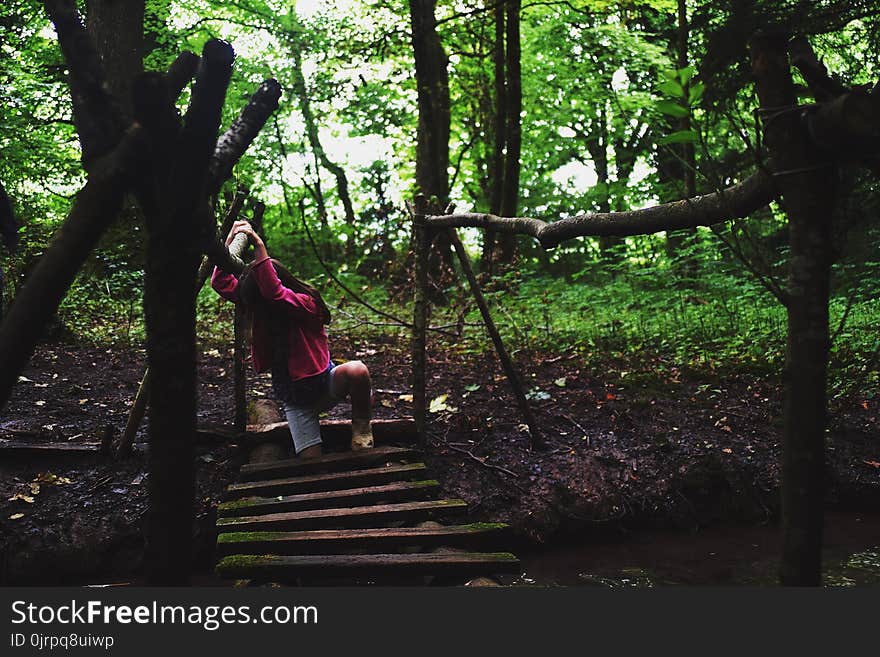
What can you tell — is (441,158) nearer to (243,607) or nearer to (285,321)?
(285,321)

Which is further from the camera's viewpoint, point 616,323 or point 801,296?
point 616,323

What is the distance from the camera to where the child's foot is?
16.4 feet

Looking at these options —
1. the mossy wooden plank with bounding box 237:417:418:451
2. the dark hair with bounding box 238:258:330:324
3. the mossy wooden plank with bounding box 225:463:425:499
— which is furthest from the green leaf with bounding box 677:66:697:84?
the mossy wooden plank with bounding box 237:417:418:451

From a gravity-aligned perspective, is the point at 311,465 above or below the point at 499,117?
below

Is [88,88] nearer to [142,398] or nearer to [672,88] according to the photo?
[672,88]

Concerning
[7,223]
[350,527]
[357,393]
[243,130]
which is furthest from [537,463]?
[7,223]

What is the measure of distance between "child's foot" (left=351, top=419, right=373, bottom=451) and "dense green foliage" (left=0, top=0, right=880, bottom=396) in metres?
1.82

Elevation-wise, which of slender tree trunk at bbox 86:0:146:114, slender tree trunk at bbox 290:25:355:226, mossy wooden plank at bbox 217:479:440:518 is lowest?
mossy wooden plank at bbox 217:479:440:518

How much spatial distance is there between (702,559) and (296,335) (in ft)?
11.4

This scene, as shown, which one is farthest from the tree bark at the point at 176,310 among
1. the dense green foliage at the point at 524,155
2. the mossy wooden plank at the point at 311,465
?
the mossy wooden plank at the point at 311,465

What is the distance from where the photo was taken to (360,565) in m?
3.45

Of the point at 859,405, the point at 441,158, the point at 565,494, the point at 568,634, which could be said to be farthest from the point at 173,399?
the point at 441,158

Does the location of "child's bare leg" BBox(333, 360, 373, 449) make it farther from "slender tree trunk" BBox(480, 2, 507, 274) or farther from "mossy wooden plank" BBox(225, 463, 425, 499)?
"slender tree trunk" BBox(480, 2, 507, 274)

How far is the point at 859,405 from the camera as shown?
620 cm
